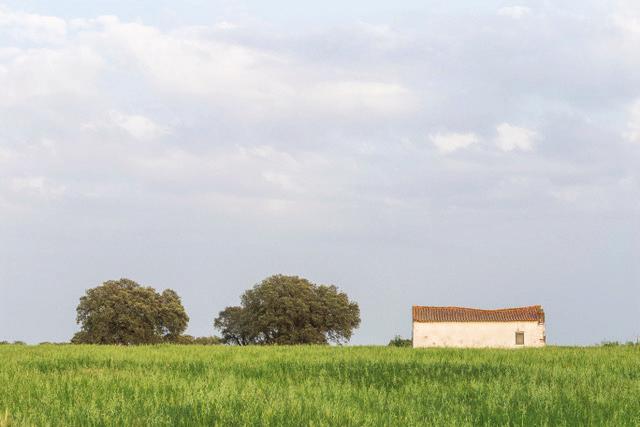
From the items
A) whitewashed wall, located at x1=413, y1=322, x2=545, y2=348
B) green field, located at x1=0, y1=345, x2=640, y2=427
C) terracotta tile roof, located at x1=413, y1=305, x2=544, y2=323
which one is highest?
terracotta tile roof, located at x1=413, y1=305, x2=544, y2=323

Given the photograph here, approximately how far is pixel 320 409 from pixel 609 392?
5.97 m

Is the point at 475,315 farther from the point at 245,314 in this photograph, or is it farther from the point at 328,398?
the point at 328,398

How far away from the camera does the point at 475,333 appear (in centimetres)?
6906

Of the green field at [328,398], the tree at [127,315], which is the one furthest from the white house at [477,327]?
the green field at [328,398]

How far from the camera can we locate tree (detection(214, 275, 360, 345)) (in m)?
75.8

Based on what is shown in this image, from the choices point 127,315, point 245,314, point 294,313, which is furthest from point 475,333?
point 127,315

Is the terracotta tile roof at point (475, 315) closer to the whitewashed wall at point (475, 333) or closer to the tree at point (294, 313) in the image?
the whitewashed wall at point (475, 333)

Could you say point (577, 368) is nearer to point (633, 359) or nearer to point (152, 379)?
point (633, 359)

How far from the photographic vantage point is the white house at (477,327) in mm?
68312

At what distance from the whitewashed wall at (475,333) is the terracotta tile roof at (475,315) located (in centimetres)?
39

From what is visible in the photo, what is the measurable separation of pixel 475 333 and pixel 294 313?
18475mm

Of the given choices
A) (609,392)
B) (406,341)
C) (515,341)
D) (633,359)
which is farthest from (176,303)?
(609,392)

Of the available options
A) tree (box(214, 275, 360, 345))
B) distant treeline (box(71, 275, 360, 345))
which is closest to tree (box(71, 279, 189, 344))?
distant treeline (box(71, 275, 360, 345))

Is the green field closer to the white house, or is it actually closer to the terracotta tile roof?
the white house
